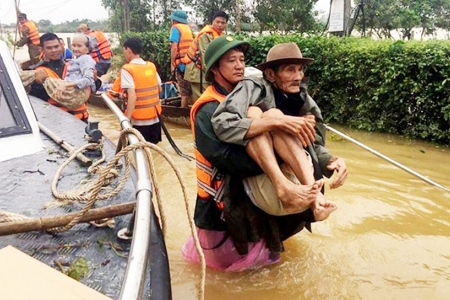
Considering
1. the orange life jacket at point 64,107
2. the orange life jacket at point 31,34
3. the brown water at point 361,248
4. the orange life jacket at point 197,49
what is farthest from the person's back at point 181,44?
the orange life jacket at point 31,34

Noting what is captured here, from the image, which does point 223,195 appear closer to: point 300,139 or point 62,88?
point 300,139

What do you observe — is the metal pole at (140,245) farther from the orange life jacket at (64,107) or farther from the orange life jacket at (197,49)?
the orange life jacket at (197,49)

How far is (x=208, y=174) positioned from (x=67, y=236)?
1206 millimetres

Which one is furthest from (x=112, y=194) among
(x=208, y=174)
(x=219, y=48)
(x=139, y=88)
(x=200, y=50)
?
(x=200, y=50)

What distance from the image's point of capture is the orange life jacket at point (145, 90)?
5.56 meters

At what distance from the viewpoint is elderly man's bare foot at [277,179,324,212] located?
2562 millimetres

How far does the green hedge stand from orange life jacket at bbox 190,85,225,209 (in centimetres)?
501

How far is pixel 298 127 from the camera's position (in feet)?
8.47

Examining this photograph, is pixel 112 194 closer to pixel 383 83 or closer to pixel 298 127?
pixel 298 127

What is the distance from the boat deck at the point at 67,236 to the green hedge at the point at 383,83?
19.0 feet

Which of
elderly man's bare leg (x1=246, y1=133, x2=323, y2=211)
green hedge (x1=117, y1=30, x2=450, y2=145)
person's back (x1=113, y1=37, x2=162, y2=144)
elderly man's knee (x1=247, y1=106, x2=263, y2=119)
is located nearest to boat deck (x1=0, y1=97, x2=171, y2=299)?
elderly man's bare leg (x1=246, y1=133, x2=323, y2=211)

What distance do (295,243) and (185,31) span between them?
5.16m

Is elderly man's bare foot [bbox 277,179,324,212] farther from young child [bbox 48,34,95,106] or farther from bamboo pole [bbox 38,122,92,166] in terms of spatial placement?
young child [bbox 48,34,95,106]

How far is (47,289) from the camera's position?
139 centimetres
